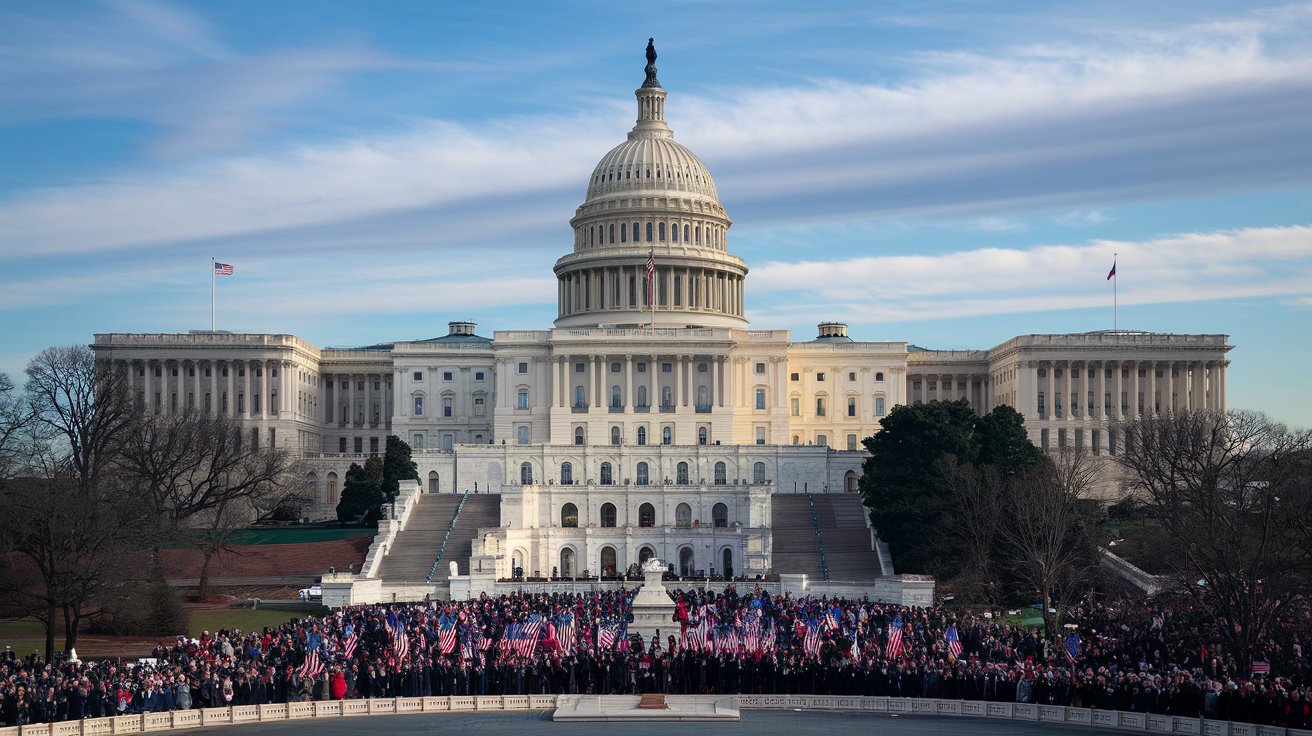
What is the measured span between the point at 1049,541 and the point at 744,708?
1104 inches

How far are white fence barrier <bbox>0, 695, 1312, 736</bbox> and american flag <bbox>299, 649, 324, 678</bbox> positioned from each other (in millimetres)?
1437

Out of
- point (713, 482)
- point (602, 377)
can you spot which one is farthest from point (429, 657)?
point (602, 377)

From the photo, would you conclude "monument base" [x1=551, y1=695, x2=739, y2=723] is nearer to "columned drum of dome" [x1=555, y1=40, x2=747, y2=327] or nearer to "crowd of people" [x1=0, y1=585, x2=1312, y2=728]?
"crowd of people" [x1=0, y1=585, x2=1312, y2=728]

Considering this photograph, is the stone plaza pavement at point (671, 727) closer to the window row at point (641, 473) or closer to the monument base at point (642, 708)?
the monument base at point (642, 708)

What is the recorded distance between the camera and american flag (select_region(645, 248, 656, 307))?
149m

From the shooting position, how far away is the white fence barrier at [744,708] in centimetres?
4775

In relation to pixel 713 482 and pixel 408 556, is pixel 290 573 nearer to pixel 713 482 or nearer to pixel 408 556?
pixel 408 556

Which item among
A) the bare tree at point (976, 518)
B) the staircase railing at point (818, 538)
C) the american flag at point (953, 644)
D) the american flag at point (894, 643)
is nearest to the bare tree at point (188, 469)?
the staircase railing at point (818, 538)

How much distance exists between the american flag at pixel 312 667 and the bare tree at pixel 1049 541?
31.1 m

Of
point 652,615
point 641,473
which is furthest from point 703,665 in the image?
point 641,473

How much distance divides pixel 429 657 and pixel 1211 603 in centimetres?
2530

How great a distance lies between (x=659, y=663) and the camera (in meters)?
56.4

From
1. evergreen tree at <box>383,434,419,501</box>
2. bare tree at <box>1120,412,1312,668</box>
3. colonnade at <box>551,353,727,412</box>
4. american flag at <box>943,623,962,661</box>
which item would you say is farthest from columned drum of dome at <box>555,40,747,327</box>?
american flag at <box>943,623,962,661</box>

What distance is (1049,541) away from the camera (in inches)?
3095
